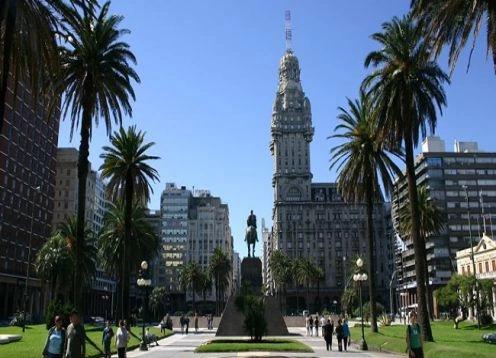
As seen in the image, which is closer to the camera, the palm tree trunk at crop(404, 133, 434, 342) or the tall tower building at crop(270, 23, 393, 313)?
the palm tree trunk at crop(404, 133, 434, 342)

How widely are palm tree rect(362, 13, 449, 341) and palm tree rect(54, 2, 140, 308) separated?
16.7 m

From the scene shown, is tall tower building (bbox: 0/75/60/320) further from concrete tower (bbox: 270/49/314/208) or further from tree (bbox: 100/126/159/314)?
concrete tower (bbox: 270/49/314/208)

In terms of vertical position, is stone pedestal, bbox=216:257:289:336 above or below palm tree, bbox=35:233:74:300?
below

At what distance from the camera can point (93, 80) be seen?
3206 centimetres

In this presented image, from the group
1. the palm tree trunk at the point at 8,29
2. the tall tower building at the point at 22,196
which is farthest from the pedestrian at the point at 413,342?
the tall tower building at the point at 22,196

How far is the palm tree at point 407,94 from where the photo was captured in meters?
34.8

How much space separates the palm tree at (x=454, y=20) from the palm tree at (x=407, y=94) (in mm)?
10174

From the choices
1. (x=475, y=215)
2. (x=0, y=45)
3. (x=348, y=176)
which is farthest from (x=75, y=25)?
(x=475, y=215)

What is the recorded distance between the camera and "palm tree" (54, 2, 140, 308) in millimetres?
31766

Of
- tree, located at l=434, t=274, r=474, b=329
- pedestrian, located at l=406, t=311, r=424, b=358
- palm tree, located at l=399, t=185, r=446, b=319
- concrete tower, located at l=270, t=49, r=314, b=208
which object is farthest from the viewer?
concrete tower, located at l=270, t=49, r=314, b=208

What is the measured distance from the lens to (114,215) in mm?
62938

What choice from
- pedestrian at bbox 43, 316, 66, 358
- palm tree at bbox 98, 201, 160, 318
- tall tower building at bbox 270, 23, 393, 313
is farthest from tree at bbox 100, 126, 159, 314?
tall tower building at bbox 270, 23, 393, 313

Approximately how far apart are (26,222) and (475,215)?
10533cm

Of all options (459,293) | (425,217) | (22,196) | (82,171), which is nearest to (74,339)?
(82,171)
